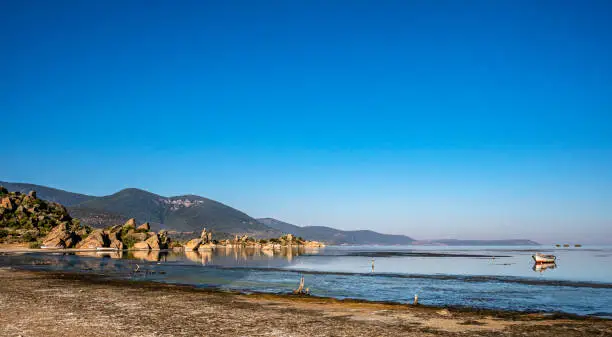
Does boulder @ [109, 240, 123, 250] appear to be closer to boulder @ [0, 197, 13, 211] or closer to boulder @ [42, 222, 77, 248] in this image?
boulder @ [42, 222, 77, 248]

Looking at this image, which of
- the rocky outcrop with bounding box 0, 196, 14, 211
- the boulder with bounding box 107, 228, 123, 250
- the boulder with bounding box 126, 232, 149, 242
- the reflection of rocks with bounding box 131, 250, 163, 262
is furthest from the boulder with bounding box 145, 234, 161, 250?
the rocky outcrop with bounding box 0, 196, 14, 211

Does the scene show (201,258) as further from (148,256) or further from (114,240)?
Answer: (114,240)

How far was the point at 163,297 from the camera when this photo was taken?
34.4m

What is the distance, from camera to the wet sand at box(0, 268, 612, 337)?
21.5 metres

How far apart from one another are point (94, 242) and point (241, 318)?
152274mm

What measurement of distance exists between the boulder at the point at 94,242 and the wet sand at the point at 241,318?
133630 millimetres

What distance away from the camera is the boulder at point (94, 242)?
15762 cm

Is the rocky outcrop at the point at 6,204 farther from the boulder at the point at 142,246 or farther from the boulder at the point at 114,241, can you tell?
the boulder at the point at 142,246

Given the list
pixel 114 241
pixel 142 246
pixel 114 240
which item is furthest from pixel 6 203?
pixel 142 246

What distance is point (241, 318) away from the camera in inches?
992

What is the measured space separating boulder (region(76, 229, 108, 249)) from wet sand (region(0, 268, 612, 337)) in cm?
13363

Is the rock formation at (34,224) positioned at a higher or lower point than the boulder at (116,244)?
higher

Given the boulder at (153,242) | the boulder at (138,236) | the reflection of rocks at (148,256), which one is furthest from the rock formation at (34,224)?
the reflection of rocks at (148,256)

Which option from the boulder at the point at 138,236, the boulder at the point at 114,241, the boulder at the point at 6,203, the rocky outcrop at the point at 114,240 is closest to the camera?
the rocky outcrop at the point at 114,240
